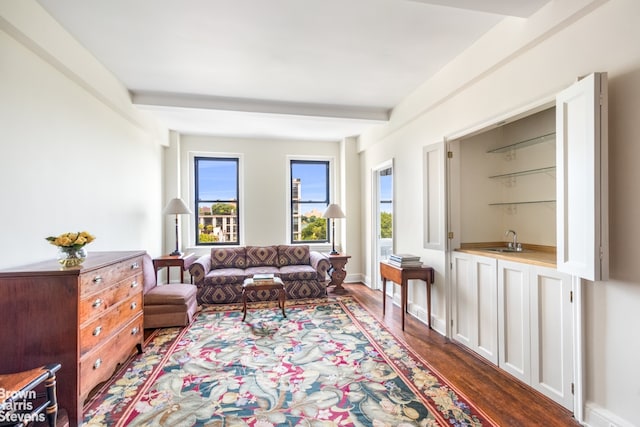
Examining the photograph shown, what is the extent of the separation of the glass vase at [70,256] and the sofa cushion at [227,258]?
2.75 metres

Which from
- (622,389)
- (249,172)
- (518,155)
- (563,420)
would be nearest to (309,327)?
(563,420)

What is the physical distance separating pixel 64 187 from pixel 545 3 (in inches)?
158

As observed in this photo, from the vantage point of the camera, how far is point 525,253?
2643 millimetres

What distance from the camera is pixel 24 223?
2143 mm

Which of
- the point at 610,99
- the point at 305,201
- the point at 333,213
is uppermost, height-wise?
the point at 610,99

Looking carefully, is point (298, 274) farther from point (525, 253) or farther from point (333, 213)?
point (525, 253)

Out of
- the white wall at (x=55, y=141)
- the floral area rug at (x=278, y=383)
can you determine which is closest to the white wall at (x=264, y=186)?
the white wall at (x=55, y=141)

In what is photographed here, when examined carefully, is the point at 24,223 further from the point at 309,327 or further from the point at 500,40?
the point at 500,40

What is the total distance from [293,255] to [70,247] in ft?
11.1

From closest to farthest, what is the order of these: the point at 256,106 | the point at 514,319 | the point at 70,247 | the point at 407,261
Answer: the point at 70,247, the point at 514,319, the point at 407,261, the point at 256,106

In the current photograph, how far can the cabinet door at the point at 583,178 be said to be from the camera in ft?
5.31

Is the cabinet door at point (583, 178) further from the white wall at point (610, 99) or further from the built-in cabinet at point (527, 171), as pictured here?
the built-in cabinet at point (527, 171)

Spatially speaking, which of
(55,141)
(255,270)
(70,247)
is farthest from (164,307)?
(55,141)

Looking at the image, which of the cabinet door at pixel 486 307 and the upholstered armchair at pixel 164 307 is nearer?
the cabinet door at pixel 486 307
